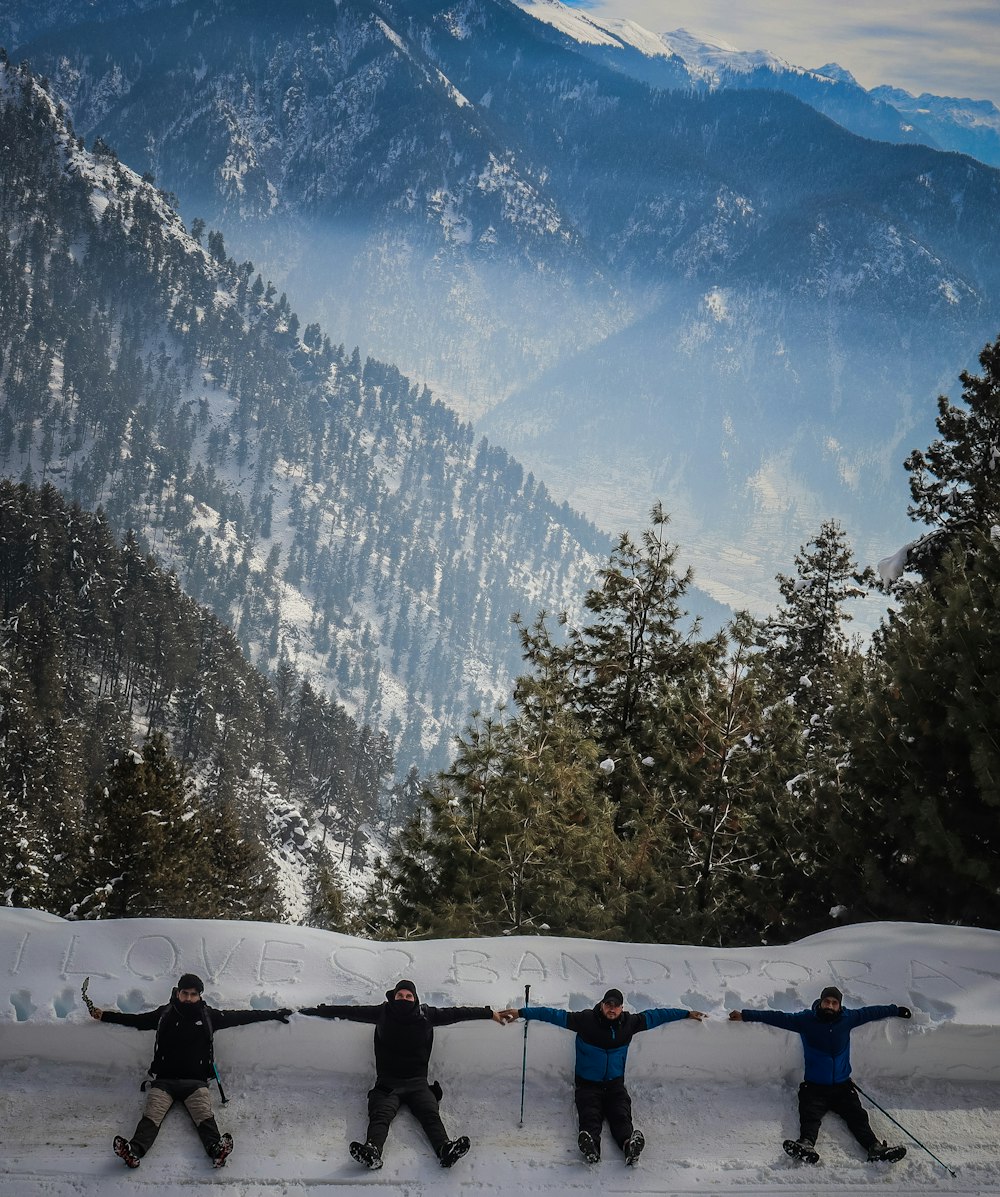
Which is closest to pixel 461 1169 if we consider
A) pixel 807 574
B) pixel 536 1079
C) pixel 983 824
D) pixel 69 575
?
pixel 536 1079

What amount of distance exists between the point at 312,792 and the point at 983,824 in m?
104

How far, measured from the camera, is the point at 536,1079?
8.80 metres

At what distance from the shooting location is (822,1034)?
862cm

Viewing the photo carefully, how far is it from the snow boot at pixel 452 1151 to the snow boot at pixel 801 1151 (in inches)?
106

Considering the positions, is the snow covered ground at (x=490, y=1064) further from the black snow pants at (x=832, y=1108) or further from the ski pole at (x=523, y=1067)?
the black snow pants at (x=832, y=1108)

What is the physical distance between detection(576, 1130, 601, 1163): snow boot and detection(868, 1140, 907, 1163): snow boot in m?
2.31

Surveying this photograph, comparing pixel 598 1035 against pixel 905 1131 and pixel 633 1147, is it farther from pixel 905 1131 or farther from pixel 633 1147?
pixel 905 1131

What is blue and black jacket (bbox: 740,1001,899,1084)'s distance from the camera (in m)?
8.49

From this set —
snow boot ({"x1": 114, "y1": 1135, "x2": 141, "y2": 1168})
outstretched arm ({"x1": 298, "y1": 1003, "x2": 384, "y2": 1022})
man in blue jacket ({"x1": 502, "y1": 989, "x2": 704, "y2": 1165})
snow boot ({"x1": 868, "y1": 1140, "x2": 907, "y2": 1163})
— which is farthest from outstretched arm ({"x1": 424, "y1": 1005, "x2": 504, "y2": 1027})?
snow boot ({"x1": 868, "y1": 1140, "x2": 907, "y2": 1163})

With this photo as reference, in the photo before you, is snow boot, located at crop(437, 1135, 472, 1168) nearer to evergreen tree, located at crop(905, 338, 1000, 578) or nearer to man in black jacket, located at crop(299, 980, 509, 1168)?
man in black jacket, located at crop(299, 980, 509, 1168)

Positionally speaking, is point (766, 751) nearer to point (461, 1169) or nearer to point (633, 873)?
point (633, 873)

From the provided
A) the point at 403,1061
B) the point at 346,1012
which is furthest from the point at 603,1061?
the point at 346,1012

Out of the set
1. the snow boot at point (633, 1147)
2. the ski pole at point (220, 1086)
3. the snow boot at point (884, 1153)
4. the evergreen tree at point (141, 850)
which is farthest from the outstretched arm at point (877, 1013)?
the evergreen tree at point (141, 850)

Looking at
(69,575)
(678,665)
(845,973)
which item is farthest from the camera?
(69,575)
